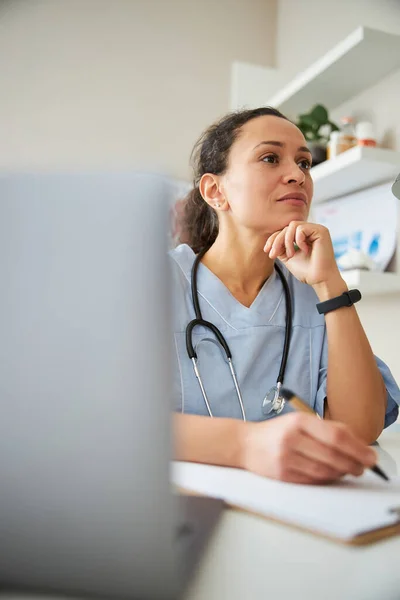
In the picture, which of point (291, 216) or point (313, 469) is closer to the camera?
point (313, 469)

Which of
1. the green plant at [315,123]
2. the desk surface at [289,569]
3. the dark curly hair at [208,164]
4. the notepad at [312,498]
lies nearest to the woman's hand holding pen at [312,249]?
the dark curly hair at [208,164]

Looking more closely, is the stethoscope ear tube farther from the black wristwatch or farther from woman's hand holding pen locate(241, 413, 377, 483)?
woman's hand holding pen locate(241, 413, 377, 483)

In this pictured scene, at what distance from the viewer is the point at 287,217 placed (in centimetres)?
88

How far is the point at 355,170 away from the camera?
1.41 meters

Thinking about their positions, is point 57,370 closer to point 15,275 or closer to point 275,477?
point 15,275

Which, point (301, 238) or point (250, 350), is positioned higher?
point (301, 238)

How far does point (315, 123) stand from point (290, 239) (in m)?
0.91

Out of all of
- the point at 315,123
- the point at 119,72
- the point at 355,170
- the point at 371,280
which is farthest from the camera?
Result: the point at 119,72

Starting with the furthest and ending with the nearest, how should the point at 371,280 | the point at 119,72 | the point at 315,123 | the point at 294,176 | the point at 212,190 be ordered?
the point at 119,72 < the point at 315,123 < the point at 371,280 < the point at 212,190 < the point at 294,176

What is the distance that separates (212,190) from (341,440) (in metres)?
0.63

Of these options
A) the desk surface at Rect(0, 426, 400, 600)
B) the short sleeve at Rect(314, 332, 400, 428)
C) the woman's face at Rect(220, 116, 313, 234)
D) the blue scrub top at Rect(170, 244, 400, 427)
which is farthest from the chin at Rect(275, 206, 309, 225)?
the desk surface at Rect(0, 426, 400, 600)

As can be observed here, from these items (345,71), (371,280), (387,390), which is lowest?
(387,390)

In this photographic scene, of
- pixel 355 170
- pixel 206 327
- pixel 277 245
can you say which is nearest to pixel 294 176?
pixel 277 245

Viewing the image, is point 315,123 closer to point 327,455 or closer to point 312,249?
point 312,249
